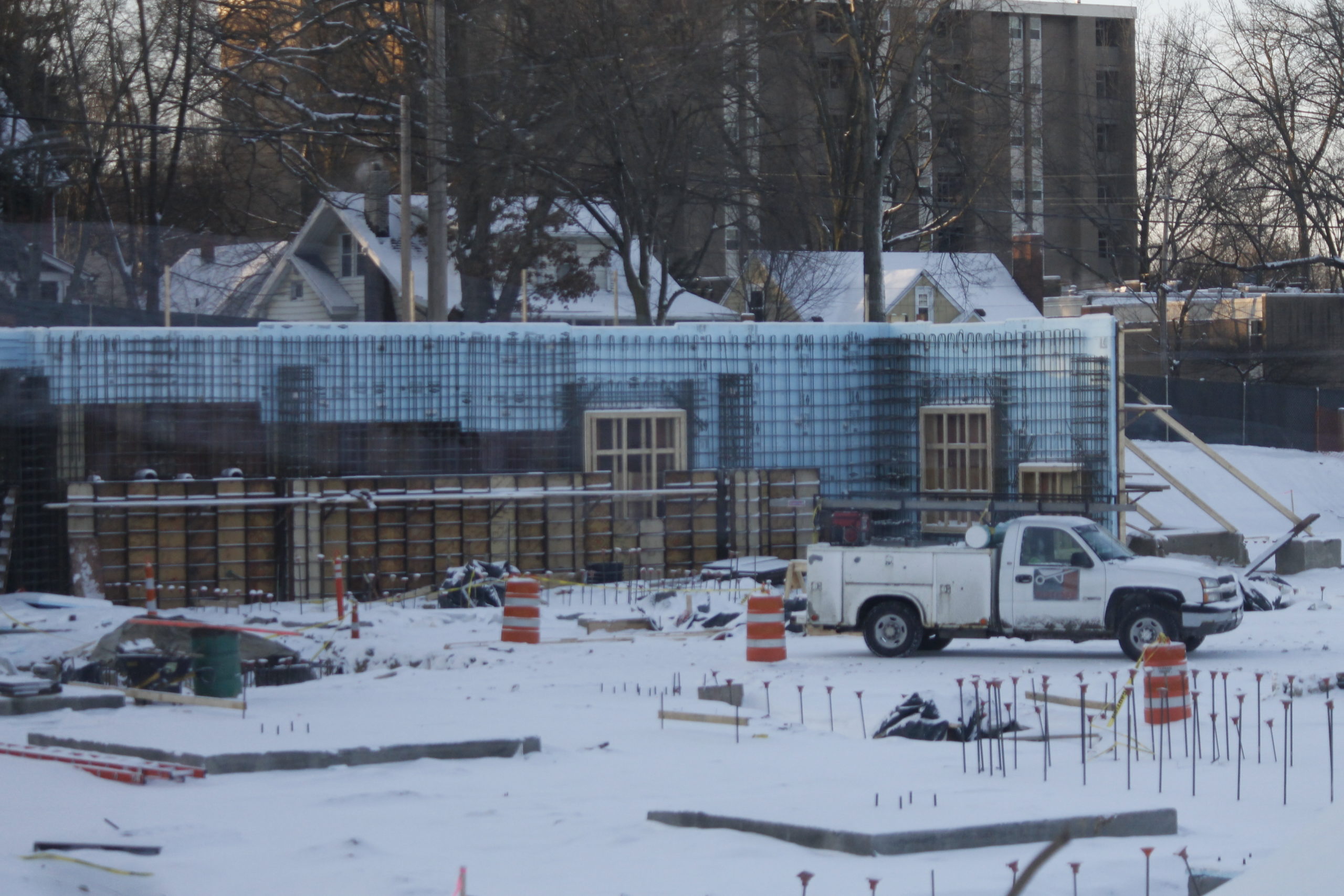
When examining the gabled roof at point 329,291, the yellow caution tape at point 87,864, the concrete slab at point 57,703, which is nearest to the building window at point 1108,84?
the gabled roof at point 329,291

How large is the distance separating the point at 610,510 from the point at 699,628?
17.4ft

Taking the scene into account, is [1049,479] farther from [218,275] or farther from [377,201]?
[218,275]

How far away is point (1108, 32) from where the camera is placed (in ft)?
259

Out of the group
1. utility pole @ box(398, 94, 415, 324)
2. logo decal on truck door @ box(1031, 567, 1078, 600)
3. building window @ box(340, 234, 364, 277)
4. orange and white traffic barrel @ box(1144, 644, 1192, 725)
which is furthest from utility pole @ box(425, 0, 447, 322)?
orange and white traffic barrel @ box(1144, 644, 1192, 725)

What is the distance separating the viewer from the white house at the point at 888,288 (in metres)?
44.2

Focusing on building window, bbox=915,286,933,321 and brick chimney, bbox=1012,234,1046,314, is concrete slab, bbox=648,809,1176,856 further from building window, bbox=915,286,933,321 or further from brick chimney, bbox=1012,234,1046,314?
brick chimney, bbox=1012,234,1046,314

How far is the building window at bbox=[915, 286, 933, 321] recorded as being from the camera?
162ft

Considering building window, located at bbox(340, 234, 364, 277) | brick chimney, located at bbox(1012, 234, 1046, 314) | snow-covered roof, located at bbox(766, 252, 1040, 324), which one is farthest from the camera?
brick chimney, located at bbox(1012, 234, 1046, 314)

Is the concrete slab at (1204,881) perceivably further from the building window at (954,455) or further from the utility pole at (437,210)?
the utility pole at (437,210)

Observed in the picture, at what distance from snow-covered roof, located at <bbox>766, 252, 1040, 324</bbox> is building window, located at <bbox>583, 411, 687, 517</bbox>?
69.1ft

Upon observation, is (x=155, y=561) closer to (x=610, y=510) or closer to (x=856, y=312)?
(x=610, y=510)

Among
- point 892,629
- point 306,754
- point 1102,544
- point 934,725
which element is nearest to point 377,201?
point 892,629

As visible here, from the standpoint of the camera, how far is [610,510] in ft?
73.7

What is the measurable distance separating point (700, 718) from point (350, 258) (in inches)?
1285
